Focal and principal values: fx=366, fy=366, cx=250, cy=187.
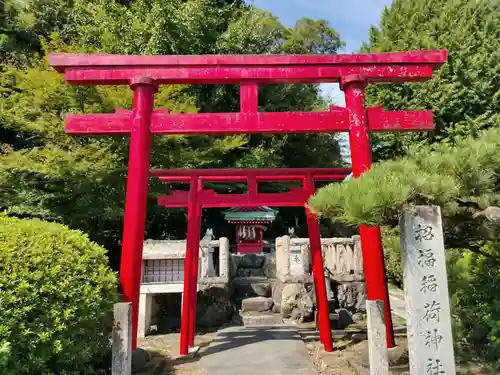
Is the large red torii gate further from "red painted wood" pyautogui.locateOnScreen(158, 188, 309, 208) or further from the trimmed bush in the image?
"red painted wood" pyautogui.locateOnScreen(158, 188, 309, 208)

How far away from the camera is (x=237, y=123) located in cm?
476

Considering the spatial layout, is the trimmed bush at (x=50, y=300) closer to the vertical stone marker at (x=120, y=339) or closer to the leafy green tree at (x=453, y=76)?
the vertical stone marker at (x=120, y=339)

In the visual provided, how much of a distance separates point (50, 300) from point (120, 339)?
962 mm

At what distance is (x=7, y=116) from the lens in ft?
34.1

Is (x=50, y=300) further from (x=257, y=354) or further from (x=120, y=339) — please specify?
(x=257, y=354)

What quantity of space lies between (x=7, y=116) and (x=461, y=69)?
14768 mm

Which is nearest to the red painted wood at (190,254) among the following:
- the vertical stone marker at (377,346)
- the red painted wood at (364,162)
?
the red painted wood at (364,162)

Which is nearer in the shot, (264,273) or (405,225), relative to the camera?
(405,225)

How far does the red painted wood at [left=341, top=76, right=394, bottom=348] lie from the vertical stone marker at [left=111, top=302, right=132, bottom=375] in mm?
2778

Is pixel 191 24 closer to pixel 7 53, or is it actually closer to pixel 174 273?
pixel 7 53

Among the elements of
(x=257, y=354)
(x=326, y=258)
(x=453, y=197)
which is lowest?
(x=257, y=354)

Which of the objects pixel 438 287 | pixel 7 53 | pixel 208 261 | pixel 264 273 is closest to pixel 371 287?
pixel 438 287

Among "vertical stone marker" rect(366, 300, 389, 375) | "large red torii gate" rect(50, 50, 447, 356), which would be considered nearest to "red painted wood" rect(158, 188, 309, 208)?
"large red torii gate" rect(50, 50, 447, 356)

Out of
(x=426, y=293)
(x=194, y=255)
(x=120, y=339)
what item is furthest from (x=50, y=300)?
(x=194, y=255)
